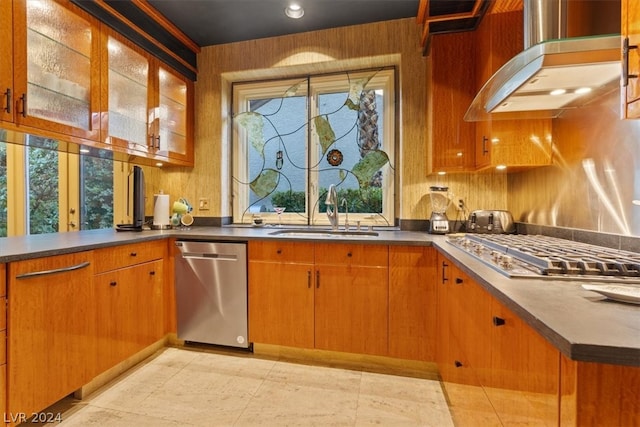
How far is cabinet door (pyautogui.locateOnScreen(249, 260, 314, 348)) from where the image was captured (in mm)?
2207

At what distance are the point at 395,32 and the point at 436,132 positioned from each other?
94cm

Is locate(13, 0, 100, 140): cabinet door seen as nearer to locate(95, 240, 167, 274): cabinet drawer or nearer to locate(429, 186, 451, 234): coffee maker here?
locate(95, 240, 167, 274): cabinet drawer

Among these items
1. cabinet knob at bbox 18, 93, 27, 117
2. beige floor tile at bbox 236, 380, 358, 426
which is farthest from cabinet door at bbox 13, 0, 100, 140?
beige floor tile at bbox 236, 380, 358, 426

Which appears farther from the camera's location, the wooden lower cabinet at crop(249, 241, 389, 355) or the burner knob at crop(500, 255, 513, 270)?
the wooden lower cabinet at crop(249, 241, 389, 355)

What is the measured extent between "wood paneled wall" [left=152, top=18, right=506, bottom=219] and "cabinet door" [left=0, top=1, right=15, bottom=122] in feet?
4.86

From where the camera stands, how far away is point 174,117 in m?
2.80

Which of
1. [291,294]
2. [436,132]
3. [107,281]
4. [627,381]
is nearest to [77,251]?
[107,281]

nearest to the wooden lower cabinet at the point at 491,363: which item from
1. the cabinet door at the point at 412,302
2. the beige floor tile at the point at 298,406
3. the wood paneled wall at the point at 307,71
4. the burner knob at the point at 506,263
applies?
the burner knob at the point at 506,263

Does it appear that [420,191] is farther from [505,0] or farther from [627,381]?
[627,381]

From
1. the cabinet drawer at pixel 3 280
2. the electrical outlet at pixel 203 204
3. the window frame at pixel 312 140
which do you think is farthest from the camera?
the electrical outlet at pixel 203 204

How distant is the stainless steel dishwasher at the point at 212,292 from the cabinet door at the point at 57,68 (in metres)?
1.04

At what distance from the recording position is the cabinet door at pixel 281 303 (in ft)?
7.24

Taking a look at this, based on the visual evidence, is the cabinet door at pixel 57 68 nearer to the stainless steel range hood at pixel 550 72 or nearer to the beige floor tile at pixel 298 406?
the beige floor tile at pixel 298 406

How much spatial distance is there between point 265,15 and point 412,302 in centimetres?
238
